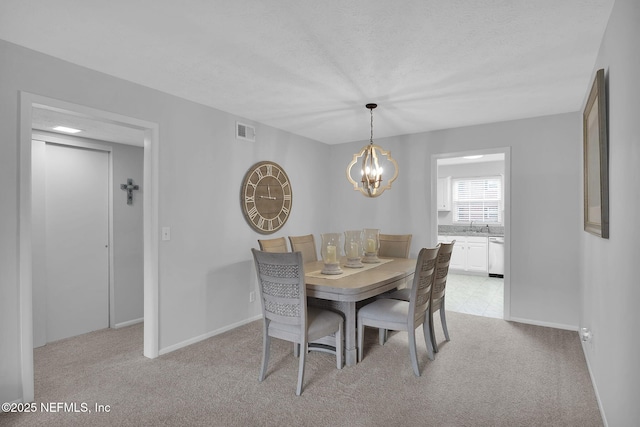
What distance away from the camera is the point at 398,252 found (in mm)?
4266

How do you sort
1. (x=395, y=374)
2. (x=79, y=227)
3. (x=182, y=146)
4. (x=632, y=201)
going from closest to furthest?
(x=632, y=201)
(x=395, y=374)
(x=182, y=146)
(x=79, y=227)

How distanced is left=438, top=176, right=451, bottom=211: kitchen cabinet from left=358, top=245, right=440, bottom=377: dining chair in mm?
5015

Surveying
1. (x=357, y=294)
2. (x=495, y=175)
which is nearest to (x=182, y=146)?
(x=357, y=294)

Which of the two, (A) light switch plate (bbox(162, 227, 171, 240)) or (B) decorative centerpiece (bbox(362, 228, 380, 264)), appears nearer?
(A) light switch plate (bbox(162, 227, 171, 240))

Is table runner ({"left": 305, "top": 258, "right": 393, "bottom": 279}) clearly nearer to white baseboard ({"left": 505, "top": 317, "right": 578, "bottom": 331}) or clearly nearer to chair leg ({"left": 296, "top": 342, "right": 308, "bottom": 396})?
chair leg ({"left": 296, "top": 342, "right": 308, "bottom": 396})

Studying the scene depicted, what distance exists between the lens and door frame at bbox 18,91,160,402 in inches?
90.6

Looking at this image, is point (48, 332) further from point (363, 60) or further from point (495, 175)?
point (495, 175)

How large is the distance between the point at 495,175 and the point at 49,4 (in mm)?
7234

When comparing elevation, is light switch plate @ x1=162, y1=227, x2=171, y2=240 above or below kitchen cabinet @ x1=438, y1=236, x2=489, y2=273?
above

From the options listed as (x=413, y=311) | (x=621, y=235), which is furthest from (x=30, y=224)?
(x=621, y=235)

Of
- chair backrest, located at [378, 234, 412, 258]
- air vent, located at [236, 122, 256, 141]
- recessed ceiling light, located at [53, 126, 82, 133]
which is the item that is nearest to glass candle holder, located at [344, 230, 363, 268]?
chair backrest, located at [378, 234, 412, 258]

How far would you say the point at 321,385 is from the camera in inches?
101

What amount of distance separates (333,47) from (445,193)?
5959mm

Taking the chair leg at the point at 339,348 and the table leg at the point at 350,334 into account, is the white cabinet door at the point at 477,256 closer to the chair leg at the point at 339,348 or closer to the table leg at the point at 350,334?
the table leg at the point at 350,334
